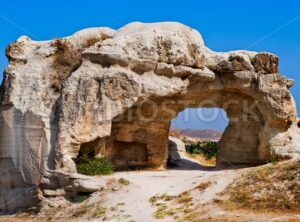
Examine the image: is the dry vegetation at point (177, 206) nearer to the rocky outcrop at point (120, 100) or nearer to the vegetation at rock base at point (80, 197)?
the vegetation at rock base at point (80, 197)

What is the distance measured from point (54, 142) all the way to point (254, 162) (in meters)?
8.49

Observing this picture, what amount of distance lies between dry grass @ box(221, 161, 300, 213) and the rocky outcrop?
3.77 meters

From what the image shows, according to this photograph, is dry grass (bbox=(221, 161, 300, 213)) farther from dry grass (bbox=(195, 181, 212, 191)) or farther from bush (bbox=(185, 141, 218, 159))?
bush (bbox=(185, 141, 218, 159))

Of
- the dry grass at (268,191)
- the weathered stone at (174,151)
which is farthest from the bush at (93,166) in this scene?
the dry grass at (268,191)

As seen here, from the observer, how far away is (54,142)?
18750 millimetres

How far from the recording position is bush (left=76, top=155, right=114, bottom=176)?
1902 cm

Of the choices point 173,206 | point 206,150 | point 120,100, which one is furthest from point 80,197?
point 206,150

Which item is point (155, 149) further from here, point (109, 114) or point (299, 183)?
point (299, 183)

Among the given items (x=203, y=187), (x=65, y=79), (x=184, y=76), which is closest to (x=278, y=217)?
(x=203, y=187)

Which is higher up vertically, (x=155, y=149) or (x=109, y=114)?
(x=109, y=114)

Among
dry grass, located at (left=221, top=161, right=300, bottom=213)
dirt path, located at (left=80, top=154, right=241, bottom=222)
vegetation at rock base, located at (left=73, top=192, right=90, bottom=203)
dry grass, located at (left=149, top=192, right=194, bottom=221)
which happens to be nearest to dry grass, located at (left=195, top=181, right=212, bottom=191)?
dirt path, located at (left=80, top=154, right=241, bottom=222)

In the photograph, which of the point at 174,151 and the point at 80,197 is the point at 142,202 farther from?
the point at 174,151

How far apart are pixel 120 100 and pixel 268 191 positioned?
6961 millimetres

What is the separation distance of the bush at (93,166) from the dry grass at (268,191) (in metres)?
5.43
